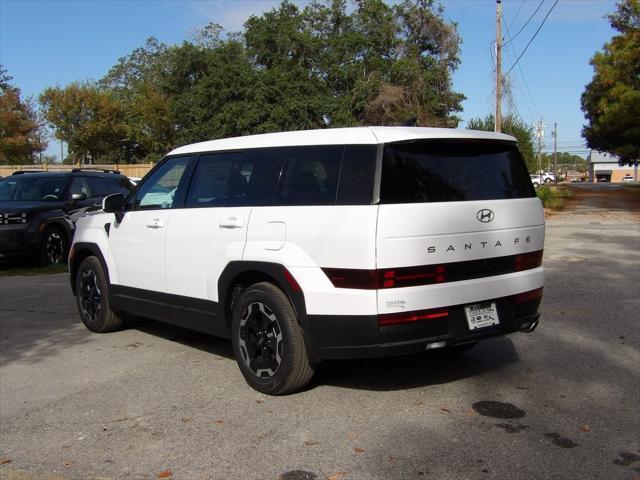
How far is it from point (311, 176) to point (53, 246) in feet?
29.3

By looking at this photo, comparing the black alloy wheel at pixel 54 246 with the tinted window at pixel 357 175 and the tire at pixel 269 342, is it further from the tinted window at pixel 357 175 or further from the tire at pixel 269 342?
the tinted window at pixel 357 175

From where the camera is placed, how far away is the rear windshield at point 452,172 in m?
4.23

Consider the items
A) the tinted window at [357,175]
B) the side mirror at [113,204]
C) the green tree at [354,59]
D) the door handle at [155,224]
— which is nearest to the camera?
the tinted window at [357,175]

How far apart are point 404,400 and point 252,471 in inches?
56.5

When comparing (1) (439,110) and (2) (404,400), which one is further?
(1) (439,110)

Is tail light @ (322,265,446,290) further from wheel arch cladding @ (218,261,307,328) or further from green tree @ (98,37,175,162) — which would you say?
green tree @ (98,37,175,162)

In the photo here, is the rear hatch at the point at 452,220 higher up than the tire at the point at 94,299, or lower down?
higher up

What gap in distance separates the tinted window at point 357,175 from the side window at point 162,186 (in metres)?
1.93

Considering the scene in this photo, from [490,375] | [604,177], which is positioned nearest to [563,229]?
[490,375]

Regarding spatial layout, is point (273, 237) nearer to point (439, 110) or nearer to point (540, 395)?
point (540, 395)

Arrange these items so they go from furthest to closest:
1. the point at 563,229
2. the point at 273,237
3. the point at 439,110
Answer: the point at 439,110
the point at 563,229
the point at 273,237

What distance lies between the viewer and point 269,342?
15.4 ft

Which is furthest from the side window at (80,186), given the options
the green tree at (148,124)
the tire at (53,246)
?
the green tree at (148,124)

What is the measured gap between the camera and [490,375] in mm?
5211
